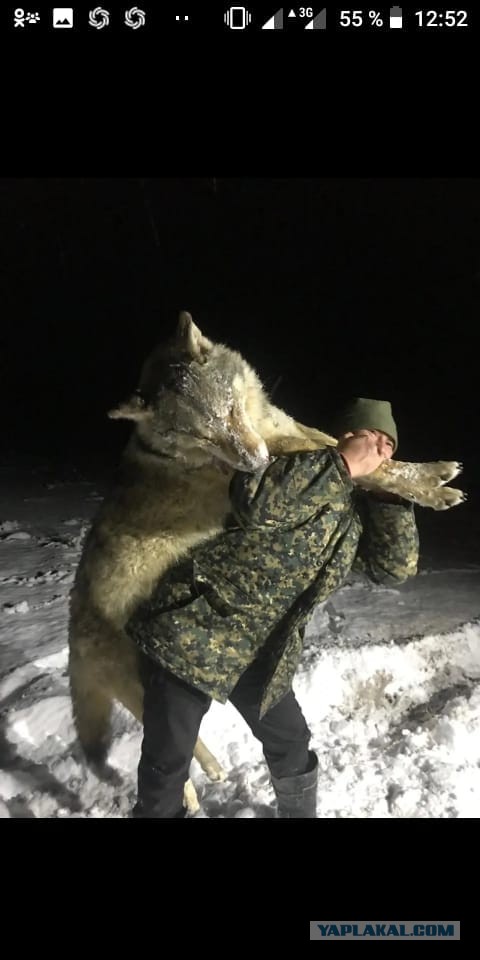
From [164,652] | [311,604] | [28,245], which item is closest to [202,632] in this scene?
[164,652]

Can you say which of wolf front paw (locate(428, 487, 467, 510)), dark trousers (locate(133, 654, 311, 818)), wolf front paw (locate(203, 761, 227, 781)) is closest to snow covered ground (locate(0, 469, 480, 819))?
wolf front paw (locate(203, 761, 227, 781))

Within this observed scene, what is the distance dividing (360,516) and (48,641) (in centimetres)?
245

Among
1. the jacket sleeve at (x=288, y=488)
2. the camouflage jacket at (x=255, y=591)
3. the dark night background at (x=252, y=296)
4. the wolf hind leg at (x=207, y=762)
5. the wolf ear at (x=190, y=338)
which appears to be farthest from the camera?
the dark night background at (x=252, y=296)

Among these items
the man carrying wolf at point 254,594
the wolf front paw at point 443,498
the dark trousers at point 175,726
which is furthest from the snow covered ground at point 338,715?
the wolf front paw at point 443,498

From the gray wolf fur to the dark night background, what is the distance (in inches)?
367

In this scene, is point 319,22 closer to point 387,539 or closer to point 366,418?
point 366,418

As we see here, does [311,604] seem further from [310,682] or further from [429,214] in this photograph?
[429,214]

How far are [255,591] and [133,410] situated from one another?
713mm

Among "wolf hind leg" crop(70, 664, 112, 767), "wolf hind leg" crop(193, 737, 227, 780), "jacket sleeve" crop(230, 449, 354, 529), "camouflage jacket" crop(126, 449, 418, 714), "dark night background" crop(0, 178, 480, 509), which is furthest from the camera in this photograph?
"dark night background" crop(0, 178, 480, 509)

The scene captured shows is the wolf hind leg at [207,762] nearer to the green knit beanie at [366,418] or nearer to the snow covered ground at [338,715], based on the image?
the snow covered ground at [338,715]

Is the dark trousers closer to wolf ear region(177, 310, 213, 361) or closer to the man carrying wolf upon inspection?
the man carrying wolf

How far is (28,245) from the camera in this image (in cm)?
2202

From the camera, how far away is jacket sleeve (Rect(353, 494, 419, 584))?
197 centimetres

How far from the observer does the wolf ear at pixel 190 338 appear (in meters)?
1.94
